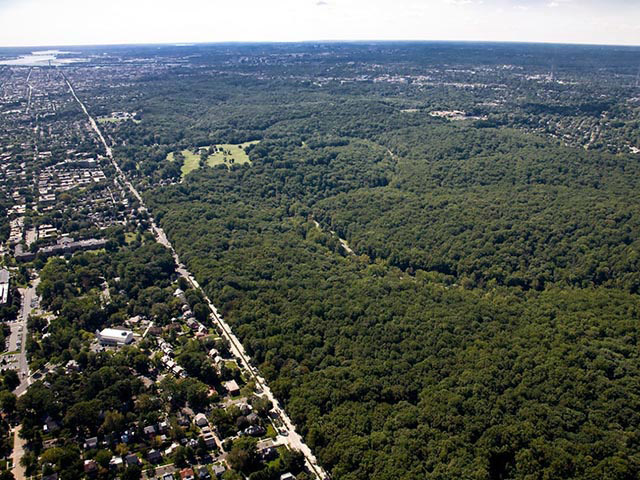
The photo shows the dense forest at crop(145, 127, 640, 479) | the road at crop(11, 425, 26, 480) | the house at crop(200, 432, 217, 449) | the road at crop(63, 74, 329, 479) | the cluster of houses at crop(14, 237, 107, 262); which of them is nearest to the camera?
the road at crop(11, 425, 26, 480)

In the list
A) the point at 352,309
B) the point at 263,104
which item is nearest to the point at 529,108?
the point at 263,104

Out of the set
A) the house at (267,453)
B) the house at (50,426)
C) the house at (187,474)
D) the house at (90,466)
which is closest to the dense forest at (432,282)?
the house at (267,453)

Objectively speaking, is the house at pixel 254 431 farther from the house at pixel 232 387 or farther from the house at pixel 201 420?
the house at pixel 232 387

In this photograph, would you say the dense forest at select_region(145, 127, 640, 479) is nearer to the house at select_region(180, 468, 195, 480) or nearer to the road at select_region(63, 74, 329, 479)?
the road at select_region(63, 74, 329, 479)

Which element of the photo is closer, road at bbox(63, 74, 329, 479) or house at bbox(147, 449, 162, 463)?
house at bbox(147, 449, 162, 463)

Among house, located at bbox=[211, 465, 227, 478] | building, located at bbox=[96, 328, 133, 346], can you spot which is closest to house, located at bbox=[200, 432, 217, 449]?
house, located at bbox=[211, 465, 227, 478]

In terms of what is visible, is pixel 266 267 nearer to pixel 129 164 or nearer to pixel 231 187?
pixel 231 187
